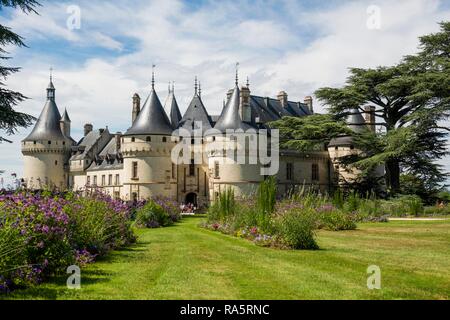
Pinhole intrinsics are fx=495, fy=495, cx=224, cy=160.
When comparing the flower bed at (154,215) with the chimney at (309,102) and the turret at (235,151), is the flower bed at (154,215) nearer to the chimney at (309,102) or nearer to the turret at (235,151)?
the turret at (235,151)

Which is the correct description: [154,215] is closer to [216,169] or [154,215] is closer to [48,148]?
[216,169]

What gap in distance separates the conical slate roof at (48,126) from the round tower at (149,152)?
15.7m

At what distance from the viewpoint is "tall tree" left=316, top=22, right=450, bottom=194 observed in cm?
2697

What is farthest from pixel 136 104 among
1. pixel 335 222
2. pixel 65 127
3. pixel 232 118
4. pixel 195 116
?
pixel 335 222

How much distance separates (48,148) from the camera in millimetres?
51375

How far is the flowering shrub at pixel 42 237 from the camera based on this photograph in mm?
6879

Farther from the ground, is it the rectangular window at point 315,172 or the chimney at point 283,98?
the chimney at point 283,98

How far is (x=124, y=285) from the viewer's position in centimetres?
711

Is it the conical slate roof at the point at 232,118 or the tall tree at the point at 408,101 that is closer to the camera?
the tall tree at the point at 408,101

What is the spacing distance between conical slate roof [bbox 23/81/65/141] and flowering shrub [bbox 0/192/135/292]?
43.0 metres

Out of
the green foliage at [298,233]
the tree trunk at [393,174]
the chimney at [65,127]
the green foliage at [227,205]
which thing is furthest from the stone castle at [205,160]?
the green foliage at [298,233]
